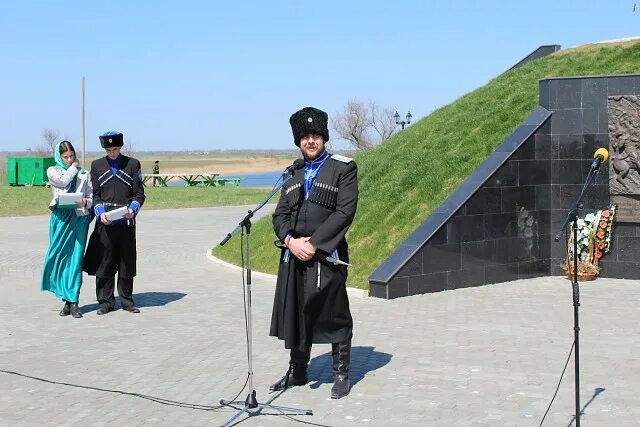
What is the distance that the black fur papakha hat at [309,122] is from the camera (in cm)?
735

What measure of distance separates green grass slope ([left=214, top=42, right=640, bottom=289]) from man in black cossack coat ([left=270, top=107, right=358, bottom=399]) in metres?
5.46

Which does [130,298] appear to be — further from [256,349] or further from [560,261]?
[560,261]

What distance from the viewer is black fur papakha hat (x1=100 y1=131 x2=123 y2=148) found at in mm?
11148

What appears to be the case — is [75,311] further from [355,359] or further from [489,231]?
[489,231]

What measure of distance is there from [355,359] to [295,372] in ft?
3.71

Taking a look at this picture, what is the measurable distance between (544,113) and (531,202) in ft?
4.63

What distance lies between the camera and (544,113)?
14555 millimetres

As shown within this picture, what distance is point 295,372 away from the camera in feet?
25.4

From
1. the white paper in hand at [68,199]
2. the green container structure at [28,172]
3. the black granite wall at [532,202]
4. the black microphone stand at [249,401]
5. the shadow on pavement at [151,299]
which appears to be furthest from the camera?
the green container structure at [28,172]

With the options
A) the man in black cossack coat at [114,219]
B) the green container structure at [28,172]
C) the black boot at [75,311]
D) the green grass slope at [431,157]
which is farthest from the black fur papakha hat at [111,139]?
the green container structure at [28,172]

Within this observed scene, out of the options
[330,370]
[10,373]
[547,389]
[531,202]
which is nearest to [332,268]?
[330,370]

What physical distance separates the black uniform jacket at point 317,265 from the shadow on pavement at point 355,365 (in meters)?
0.57

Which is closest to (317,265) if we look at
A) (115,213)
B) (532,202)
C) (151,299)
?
(115,213)

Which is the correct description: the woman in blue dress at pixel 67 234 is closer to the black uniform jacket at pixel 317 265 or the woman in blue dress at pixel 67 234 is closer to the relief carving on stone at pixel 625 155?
the black uniform jacket at pixel 317 265
